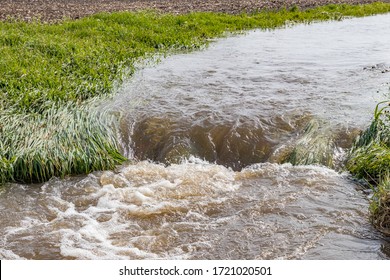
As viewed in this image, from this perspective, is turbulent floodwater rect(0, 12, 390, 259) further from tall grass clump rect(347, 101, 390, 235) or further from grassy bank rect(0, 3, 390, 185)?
grassy bank rect(0, 3, 390, 185)

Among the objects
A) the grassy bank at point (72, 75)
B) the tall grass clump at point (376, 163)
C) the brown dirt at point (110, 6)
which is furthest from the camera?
the brown dirt at point (110, 6)

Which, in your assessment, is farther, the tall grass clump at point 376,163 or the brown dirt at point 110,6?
the brown dirt at point 110,6

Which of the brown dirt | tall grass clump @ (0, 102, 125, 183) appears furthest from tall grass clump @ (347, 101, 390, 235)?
the brown dirt

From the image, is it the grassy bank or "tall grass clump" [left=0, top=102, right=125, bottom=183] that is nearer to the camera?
"tall grass clump" [left=0, top=102, right=125, bottom=183]

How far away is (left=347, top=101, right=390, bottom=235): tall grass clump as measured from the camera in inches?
301

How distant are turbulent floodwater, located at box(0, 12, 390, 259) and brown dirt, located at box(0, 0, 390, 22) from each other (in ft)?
32.8

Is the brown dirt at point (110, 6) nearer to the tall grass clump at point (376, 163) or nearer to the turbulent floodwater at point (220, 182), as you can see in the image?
the turbulent floodwater at point (220, 182)

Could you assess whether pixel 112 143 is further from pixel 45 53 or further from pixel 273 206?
pixel 45 53

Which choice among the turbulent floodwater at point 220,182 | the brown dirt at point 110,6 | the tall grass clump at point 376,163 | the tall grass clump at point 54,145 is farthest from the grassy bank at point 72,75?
the tall grass clump at point 376,163

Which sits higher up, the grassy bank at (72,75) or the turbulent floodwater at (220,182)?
the grassy bank at (72,75)

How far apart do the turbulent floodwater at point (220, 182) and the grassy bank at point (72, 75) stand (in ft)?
1.50

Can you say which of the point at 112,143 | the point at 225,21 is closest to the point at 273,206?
the point at 112,143

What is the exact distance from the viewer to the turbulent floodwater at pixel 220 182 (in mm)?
7449

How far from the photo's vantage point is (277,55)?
17.6 metres
